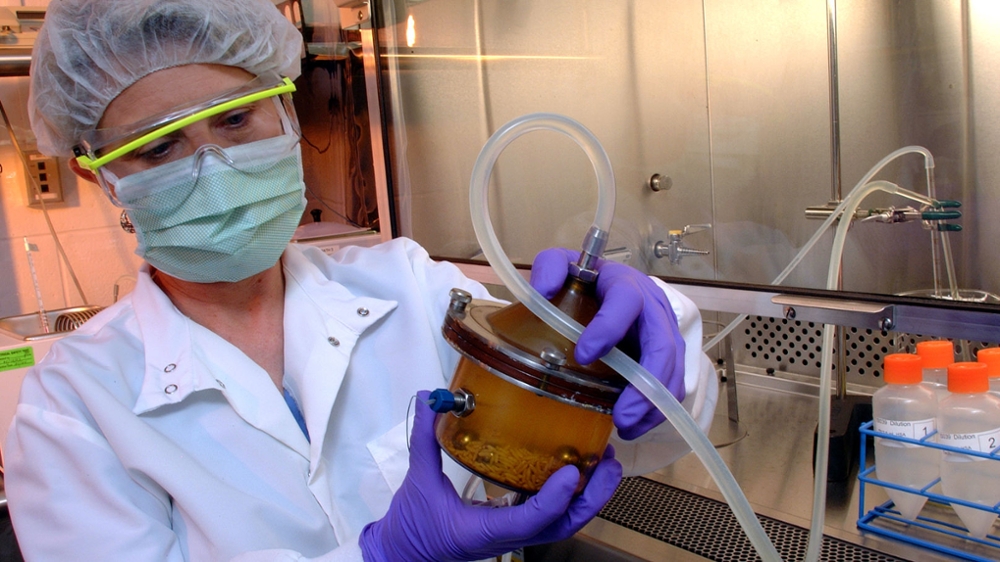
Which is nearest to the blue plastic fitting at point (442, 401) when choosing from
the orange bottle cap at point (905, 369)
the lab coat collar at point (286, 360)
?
the lab coat collar at point (286, 360)

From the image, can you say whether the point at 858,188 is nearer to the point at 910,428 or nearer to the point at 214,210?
the point at 910,428

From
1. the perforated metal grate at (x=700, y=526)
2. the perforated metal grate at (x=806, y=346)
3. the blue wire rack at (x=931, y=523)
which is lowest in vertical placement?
the perforated metal grate at (x=700, y=526)

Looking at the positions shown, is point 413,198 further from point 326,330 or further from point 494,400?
point 494,400

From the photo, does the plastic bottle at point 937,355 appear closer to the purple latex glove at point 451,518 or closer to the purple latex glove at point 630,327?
the purple latex glove at point 630,327

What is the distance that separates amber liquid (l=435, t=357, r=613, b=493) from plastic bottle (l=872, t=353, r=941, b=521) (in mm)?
430

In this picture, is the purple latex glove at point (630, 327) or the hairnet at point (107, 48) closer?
the purple latex glove at point (630, 327)

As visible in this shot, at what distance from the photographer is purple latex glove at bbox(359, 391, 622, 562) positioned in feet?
2.11

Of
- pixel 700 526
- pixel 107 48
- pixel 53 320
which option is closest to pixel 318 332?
pixel 107 48

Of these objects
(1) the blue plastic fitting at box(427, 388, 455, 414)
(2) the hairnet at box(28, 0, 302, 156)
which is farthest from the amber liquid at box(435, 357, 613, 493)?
(2) the hairnet at box(28, 0, 302, 156)

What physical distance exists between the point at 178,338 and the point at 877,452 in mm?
898

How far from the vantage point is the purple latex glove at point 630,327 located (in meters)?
0.59

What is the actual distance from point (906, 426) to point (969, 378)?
0.28 feet

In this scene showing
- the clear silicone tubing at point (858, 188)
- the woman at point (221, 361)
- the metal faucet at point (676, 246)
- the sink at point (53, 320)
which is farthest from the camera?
the sink at point (53, 320)

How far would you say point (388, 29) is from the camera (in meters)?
1.67
